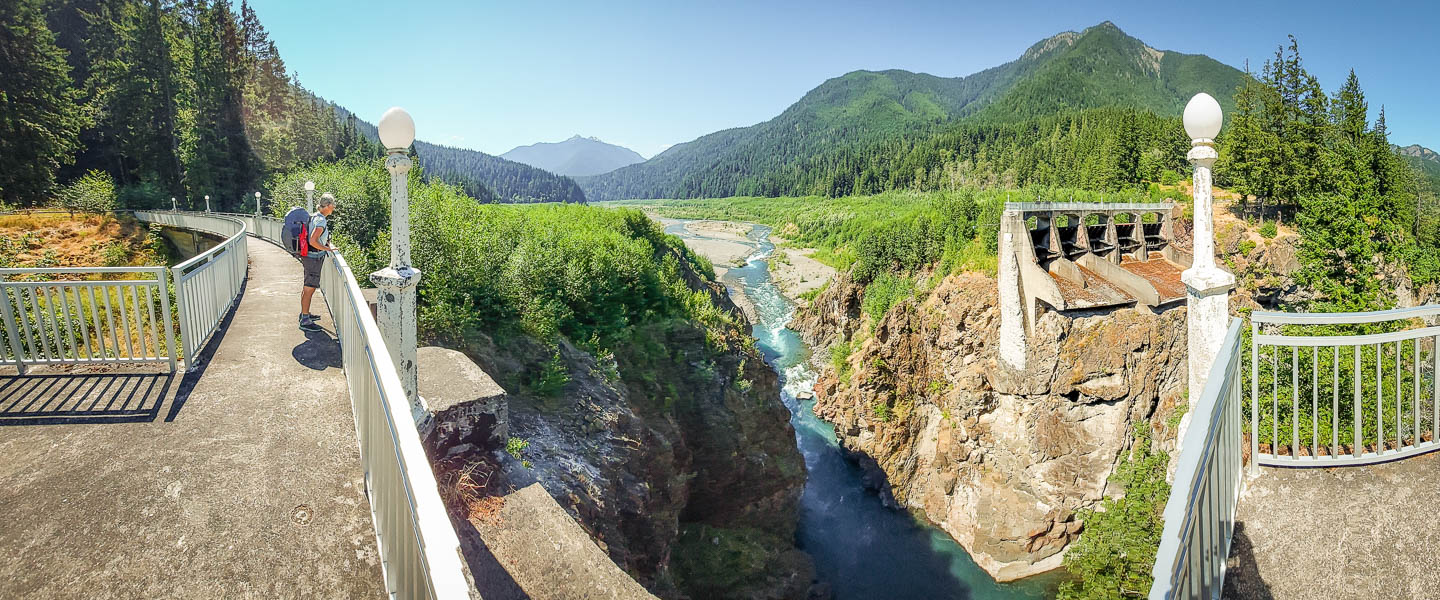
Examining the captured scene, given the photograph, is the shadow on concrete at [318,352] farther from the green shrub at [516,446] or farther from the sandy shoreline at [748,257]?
the sandy shoreline at [748,257]

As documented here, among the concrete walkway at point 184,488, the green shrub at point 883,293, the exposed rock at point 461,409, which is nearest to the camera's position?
the concrete walkway at point 184,488

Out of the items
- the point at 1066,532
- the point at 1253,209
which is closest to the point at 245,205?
the point at 1066,532

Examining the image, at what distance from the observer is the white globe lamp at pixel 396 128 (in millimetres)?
5254

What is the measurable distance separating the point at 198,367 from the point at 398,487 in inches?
220

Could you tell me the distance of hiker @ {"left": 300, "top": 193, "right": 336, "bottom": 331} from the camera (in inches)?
344

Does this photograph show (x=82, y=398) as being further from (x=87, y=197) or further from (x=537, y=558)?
(x=87, y=197)

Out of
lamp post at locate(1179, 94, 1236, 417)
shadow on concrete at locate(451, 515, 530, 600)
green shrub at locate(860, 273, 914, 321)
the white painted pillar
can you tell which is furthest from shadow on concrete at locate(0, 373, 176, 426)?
green shrub at locate(860, 273, 914, 321)

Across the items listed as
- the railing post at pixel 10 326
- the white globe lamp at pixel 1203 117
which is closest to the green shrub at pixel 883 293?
the white globe lamp at pixel 1203 117

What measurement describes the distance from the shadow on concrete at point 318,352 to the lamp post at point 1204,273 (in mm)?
8310

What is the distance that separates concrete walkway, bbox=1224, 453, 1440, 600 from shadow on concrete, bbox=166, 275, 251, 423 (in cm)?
808

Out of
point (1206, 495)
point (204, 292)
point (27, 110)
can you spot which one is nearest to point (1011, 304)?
point (1206, 495)

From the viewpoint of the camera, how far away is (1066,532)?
75.4 feet

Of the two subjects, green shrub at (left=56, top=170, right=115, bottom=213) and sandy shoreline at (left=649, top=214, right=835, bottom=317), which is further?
sandy shoreline at (left=649, top=214, right=835, bottom=317)

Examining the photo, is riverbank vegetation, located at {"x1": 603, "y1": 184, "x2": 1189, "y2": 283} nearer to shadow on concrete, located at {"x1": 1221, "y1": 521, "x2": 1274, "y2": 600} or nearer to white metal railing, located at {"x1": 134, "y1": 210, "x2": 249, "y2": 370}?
shadow on concrete, located at {"x1": 1221, "y1": 521, "x2": 1274, "y2": 600}
